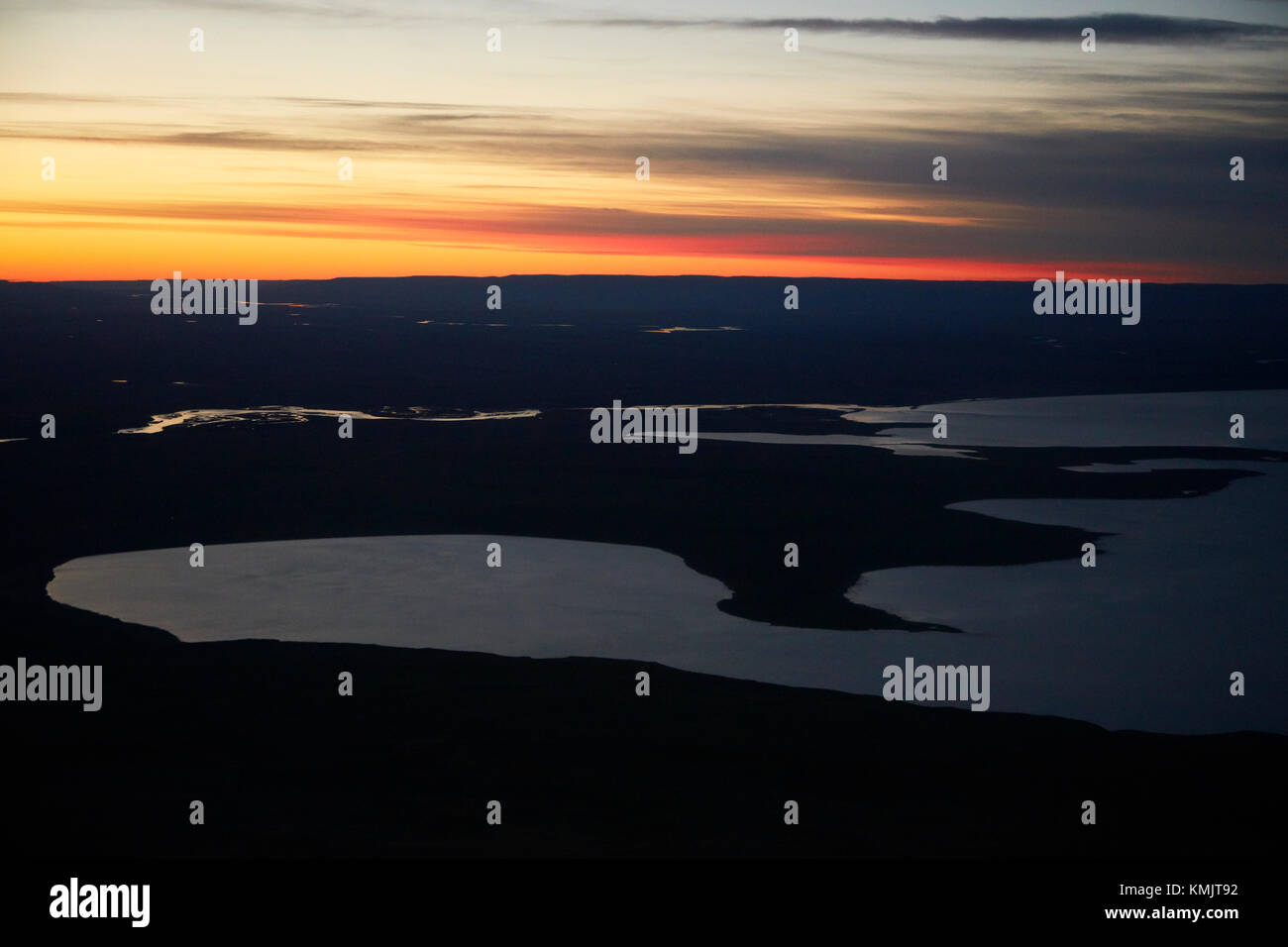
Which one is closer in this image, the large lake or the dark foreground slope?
the dark foreground slope

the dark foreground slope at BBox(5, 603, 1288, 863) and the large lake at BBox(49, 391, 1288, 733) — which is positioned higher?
the large lake at BBox(49, 391, 1288, 733)

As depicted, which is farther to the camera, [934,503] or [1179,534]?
[934,503]

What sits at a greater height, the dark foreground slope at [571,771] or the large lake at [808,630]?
the large lake at [808,630]

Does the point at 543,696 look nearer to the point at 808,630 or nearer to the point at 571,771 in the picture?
the point at 571,771

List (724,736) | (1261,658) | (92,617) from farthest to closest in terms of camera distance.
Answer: (92,617)
(1261,658)
(724,736)

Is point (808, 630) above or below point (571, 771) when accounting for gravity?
above

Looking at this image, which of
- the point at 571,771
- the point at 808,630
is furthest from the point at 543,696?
the point at 808,630

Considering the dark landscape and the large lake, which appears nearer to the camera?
the dark landscape

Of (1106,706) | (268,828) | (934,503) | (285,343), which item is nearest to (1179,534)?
(934,503)

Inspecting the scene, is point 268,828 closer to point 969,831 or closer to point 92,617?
point 969,831

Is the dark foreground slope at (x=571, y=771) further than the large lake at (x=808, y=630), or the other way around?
the large lake at (x=808, y=630)

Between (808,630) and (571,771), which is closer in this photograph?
(571,771)
